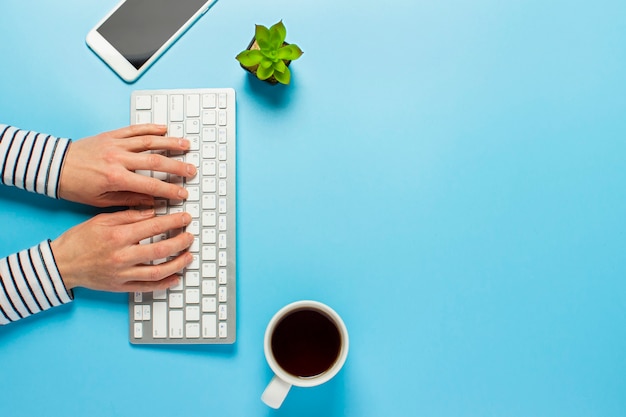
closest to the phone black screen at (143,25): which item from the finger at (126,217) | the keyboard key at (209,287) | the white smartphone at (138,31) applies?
the white smartphone at (138,31)

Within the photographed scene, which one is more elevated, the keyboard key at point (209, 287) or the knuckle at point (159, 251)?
the knuckle at point (159, 251)

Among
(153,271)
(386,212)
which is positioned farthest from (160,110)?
(386,212)

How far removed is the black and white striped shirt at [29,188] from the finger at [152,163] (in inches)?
4.0

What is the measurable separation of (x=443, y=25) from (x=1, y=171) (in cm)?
69

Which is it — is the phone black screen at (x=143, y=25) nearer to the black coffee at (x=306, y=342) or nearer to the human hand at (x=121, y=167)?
the human hand at (x=121, y=167)

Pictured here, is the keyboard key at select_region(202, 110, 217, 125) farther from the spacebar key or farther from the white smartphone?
the spacebar key

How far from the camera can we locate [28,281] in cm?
72

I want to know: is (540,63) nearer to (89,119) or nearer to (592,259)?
(592,259)

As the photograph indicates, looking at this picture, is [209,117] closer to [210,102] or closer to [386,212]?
[210,102]

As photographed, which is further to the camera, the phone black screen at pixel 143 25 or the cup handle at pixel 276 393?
the phone black screen at pixel 143 25

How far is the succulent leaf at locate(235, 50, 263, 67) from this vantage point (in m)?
0.70

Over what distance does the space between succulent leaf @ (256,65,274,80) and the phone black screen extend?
158 millimetres

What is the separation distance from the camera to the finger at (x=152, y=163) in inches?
27.8

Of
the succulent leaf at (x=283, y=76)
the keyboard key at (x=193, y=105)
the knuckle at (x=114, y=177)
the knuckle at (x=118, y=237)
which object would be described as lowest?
the knuckle at (x=118, y=237)
